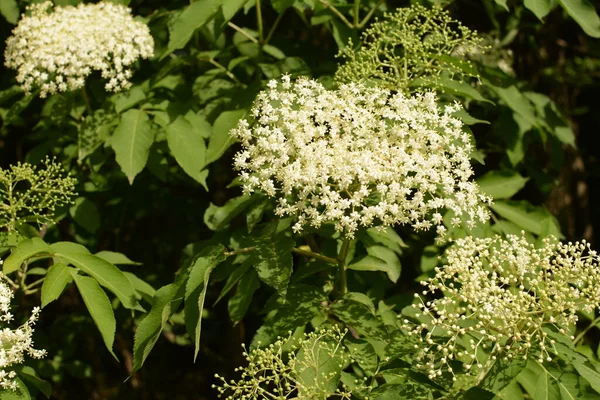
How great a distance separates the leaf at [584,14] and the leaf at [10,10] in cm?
286

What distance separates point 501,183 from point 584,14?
94cm

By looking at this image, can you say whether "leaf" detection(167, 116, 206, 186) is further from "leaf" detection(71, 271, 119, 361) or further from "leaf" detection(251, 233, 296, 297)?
"leaf" detection(71, 271, 119, 361)

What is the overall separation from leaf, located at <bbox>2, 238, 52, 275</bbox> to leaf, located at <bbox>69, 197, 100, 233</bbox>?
2.44ft

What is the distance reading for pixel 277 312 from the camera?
2.79 meters

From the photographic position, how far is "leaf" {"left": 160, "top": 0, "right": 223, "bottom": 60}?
10.7ft

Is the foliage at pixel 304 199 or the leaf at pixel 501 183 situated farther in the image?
the leaf at pixel 501 183

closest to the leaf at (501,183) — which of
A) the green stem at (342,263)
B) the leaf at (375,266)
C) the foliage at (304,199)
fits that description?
the foliage at (304,199)

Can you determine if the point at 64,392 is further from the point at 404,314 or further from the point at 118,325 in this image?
the point at 404,314

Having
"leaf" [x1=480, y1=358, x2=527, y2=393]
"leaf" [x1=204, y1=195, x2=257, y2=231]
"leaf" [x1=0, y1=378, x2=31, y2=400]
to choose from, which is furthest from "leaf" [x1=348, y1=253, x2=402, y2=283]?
"leaf" [x1=0, y1=378, x2=31, y2=400]

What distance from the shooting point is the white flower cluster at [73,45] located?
353cm

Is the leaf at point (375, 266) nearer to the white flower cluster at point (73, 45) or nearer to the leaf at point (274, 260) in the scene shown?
the leaf at point (274, 260)

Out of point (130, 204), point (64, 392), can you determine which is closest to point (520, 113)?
point (130, 204)

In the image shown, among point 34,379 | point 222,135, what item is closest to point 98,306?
point 34,379

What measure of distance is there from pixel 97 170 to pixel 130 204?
1.00m
